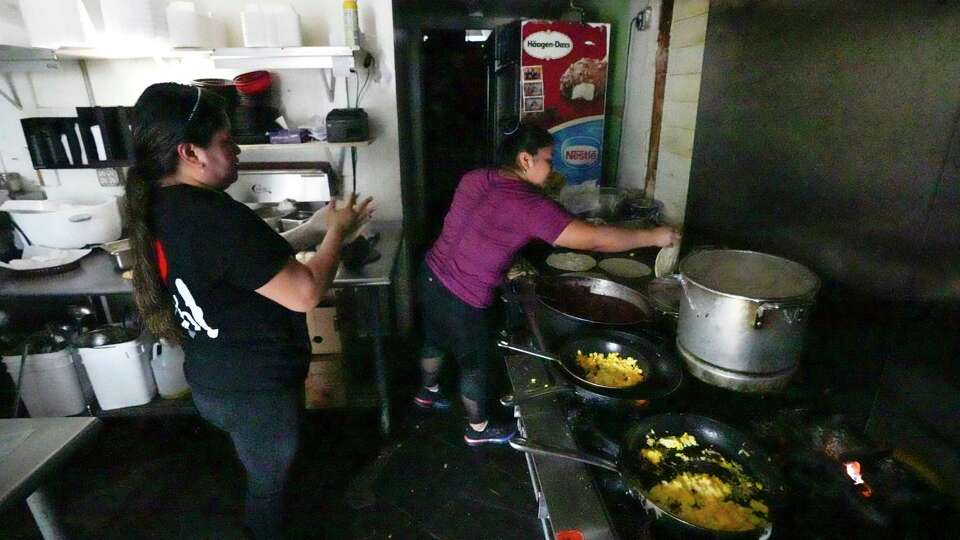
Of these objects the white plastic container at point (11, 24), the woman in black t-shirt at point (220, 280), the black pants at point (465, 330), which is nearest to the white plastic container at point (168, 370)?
the woman in black t-shirt at point (220, 280)

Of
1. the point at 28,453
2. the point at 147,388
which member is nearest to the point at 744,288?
the point at 28,453

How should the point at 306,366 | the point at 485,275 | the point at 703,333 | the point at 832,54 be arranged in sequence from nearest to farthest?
the point at 703,333, the point at 832,54, the point at 306,366, the point at 485,275

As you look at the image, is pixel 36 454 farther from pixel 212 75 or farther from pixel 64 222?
pixel 212 75

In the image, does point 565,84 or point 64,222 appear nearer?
point 64,222

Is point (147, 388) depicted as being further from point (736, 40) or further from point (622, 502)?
point (736, 40)

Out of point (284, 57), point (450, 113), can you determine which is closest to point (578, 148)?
point (284, 57)

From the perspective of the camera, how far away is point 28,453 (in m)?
1.09

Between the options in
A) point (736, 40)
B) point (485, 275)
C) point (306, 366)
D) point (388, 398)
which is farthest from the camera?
point (388, 398)

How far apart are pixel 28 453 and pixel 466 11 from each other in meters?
3.82

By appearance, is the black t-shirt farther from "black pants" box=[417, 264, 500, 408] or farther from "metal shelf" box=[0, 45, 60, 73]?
"metal shelf" box=[0, 45, 60, 73]

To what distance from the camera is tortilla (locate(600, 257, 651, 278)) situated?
220cm

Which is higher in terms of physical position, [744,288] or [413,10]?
[413,10]

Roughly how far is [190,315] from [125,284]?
44.6 inches

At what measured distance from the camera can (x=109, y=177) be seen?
9.31 feet
